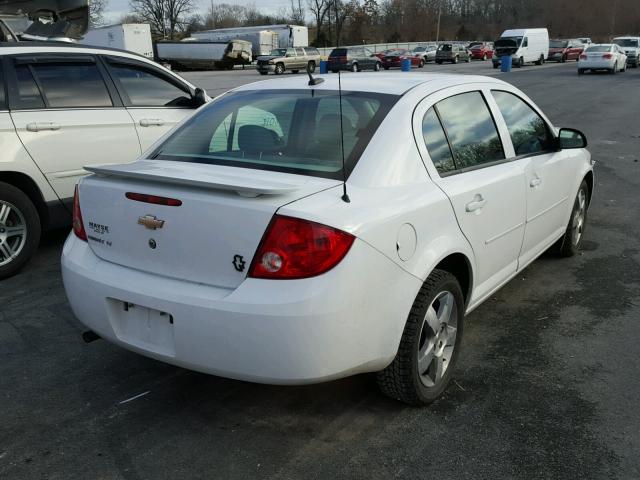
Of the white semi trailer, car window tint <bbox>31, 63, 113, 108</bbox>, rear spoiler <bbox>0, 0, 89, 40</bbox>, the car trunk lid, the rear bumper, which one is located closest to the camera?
the rear bumper

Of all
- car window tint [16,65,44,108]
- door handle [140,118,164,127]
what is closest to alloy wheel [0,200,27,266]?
car window tint [16,65,44,108]

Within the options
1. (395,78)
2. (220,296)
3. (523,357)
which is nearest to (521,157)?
(395,78)

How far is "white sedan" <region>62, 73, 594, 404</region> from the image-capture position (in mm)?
2574

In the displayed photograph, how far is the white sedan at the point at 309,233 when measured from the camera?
2.57 metres

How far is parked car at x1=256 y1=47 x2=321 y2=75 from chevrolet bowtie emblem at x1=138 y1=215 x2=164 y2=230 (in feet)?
124

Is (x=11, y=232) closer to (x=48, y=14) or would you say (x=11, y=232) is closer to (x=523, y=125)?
(x=523, y=125)

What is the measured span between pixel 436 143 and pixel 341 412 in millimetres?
1463

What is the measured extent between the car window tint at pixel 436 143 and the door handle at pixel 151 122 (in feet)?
11.3

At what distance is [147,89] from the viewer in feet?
20.4

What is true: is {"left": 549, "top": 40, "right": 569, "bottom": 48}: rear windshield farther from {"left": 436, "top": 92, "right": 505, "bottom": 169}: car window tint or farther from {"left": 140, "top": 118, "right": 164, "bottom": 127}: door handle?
{"left": 436, "top": 92, "right": 505, "bottom": 169}: car window tint

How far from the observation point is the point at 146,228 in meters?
2.88

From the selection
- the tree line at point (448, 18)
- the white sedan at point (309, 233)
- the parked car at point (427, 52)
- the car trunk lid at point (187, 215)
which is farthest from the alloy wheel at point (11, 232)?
the tree line at point (448, 18)

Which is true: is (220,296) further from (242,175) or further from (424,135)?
(424,135)

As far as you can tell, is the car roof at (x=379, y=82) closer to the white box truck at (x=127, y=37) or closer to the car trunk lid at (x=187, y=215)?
the car trunk lid at (x=187, y=215)
